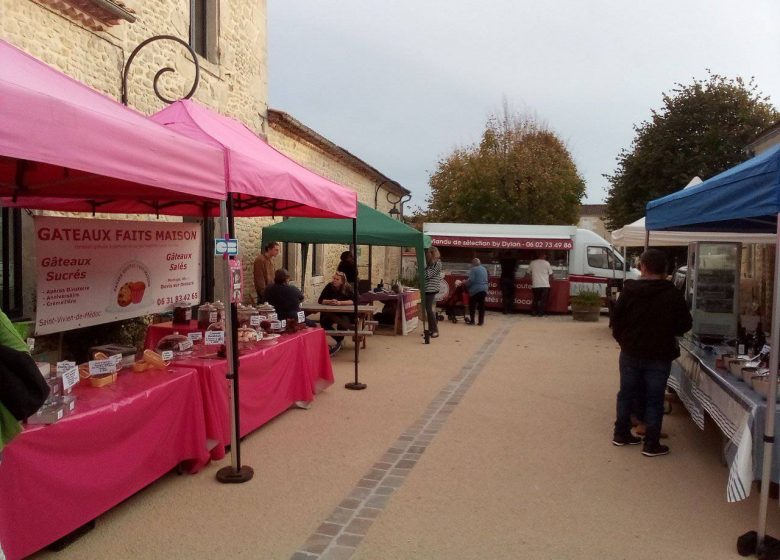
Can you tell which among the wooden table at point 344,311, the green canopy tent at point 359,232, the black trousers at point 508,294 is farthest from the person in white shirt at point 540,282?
the wooden table at point 344,311

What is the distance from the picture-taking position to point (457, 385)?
24.9ft

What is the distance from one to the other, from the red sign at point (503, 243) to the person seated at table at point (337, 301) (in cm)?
709

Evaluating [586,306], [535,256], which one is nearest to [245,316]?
[586,306]

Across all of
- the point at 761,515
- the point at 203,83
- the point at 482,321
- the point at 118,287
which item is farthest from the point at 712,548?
the point at 482,321

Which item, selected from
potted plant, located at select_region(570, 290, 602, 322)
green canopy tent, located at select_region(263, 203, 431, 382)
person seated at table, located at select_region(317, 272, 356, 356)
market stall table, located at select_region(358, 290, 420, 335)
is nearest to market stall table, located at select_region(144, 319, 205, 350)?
person seated at table, located at select_region(317, 272, 356, 356)

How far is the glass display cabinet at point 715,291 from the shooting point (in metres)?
5.95

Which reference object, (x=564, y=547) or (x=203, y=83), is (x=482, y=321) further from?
(x=564, y=547)

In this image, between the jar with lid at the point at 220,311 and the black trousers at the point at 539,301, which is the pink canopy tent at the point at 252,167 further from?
the black trousers at the point at 539,301

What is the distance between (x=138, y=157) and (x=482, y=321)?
11081 mm

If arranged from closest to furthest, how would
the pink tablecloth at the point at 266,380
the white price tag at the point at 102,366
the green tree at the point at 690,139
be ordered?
the white price tag at the point at 102,366 → the pink tablecloth at the point at 266,380 → the green tree at the point at 690,139

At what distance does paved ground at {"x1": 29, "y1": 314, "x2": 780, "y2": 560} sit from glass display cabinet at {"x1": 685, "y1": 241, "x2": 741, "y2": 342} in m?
0.97

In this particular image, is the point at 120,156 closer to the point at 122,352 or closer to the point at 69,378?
the point at 69,378

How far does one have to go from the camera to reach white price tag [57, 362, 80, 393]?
3537 millimetres

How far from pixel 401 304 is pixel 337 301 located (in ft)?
7.86
